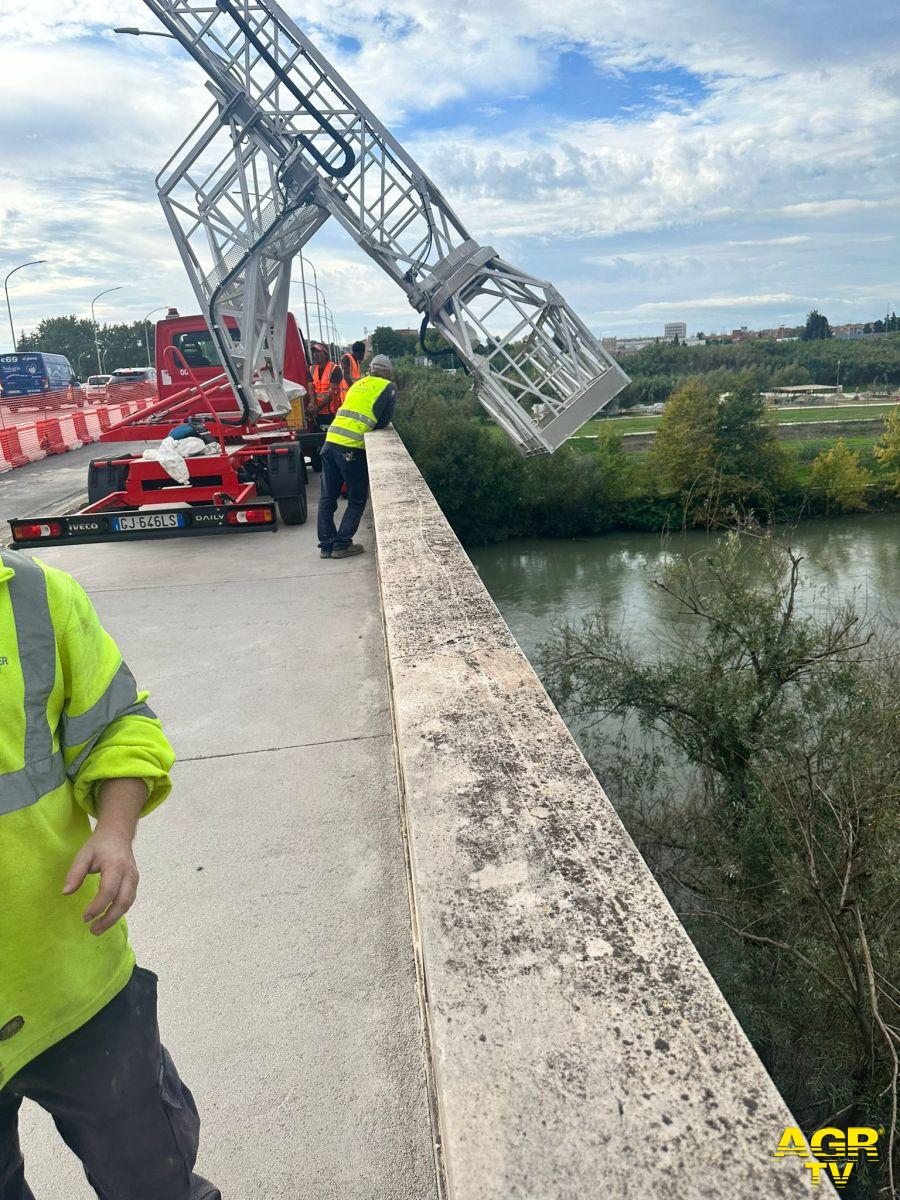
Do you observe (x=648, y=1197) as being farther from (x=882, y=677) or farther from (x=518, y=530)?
(x=518, y=530)

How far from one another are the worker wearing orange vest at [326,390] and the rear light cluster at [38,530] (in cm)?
524

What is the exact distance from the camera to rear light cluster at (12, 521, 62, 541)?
7.34m

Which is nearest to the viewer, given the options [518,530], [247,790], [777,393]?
[247,790]

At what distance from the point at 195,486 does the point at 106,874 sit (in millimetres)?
7504

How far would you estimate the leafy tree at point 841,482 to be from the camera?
41344 millimetres

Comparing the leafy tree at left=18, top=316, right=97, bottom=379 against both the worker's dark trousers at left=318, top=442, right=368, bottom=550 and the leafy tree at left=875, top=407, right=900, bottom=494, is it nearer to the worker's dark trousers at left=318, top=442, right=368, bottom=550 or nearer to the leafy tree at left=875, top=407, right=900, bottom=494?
the leafy tree at left=875, top=407, right=900, bottom=494

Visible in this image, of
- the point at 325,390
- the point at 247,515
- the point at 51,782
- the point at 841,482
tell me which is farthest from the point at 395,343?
the point at 51,782

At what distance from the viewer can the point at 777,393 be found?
88.3 meters

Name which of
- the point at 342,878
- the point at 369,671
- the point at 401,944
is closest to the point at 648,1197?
the point at 401,944

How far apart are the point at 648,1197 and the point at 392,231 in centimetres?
1177

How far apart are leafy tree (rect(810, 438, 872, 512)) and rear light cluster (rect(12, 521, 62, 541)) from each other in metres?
40.4

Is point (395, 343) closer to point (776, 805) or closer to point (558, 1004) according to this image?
point (776, 805)

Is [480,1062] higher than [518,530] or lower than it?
higher

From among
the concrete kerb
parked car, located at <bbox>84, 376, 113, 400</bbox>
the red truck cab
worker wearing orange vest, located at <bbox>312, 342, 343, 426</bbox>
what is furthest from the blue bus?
the concrete kerb
